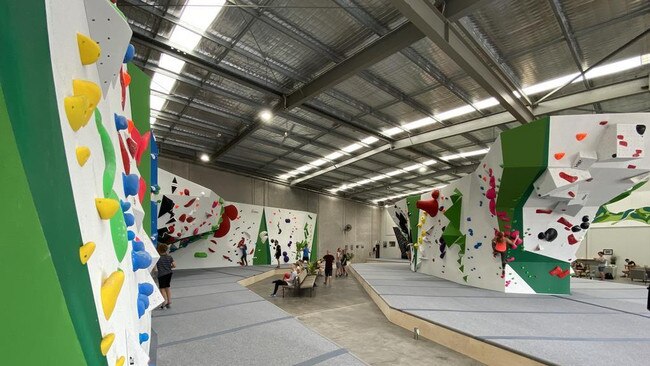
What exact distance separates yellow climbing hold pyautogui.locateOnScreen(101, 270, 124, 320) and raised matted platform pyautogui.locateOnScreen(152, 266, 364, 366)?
7.70 feet

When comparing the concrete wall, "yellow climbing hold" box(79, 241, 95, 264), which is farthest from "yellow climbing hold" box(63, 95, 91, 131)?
the concrete wall

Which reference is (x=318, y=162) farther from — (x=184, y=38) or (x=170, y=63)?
(x=184, y=38)

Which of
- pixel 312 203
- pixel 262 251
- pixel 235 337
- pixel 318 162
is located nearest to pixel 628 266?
pixel 318 162

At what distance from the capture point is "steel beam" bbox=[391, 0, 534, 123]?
205 inches

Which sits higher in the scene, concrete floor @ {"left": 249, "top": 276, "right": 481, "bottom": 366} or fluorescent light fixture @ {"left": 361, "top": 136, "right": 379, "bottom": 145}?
fluorescent light fixture @ {"left": 361, "top": 136, "right": 379, "bottom": 145}

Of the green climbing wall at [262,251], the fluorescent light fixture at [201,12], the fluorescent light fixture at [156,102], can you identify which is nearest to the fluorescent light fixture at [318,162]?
the green climbing wall at [262,251]

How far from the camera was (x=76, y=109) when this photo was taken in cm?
109

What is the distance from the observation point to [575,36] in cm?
609

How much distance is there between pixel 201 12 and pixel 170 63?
6.91 feet

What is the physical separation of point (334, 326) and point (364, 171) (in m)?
12.5

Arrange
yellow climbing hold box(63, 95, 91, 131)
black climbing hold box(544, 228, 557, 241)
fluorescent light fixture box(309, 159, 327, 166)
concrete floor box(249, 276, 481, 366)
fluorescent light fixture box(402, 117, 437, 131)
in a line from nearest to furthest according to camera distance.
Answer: yellow climbing hold box(63, 95, 91, 131) → concrete floor box(249, 276, 481, 366) → black climbing hold box(544, 228, 557, 241) → fluorescent light fixture box(402, 117, 437, 131) → fluorescent light fixture box(309, 159, 327, 166)

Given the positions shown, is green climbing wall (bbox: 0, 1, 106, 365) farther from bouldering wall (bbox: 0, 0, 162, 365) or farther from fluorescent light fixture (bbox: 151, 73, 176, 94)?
fluorescent light fixture (bbox: 151, 73, 176, 94)

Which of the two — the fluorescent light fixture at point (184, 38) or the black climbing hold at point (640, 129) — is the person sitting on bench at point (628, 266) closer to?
the black climbing hold at point (640, 129)

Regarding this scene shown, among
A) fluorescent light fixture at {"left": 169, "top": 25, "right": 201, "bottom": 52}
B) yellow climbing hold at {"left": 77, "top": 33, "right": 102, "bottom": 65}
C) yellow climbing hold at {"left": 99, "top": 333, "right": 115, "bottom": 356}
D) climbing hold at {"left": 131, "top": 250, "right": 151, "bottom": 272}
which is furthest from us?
fluorescent light fixture at {"left": 169, "top": 25, "right": 201, "bottom": 52}
